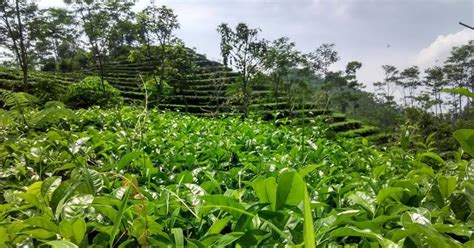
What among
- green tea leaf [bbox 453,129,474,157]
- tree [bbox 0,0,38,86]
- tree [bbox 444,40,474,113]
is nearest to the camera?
green tea leaf [bbox 453,129,474,157]

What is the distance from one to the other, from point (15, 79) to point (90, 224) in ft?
82.4

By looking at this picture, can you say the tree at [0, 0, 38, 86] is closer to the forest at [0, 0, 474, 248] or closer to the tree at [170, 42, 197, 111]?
the tree at [170, 42, 197, 111]

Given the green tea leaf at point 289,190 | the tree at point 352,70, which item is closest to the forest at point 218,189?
the green tea leaf at point 289,190

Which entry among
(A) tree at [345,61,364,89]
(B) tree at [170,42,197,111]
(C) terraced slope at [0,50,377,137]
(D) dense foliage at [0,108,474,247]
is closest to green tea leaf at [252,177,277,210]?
(D) dense foliage at [0,108,474,247]

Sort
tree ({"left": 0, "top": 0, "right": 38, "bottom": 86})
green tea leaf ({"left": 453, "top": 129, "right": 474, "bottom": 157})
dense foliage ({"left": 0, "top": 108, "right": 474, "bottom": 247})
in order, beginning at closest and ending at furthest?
dense foliage ({"left": 0, "top": 108, "right": 474, "bottom": 247})
green tea leaf ({"left": 453, "top": 129, "right": 474, "bottom": 157})
tree ({"left": 0, "top": 0, "right": 38, "bottom": 86})

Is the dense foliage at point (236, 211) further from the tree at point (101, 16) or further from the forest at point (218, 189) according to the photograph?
the tree at point (101, 16)

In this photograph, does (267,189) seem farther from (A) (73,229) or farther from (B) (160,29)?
(B) (160,29)

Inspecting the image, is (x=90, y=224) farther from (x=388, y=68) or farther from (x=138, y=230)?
(x=388, y=68)

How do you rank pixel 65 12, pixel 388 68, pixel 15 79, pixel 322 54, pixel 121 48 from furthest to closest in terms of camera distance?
pixel 388 68
pixel 121 48
pixel 322 54
pixel 15 79
pixel 65 12

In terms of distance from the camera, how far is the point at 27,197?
2.31 ft

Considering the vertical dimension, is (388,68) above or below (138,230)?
above

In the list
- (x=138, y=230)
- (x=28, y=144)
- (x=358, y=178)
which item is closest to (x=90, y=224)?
(x=138, y=230)

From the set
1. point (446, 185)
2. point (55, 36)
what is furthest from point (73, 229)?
point (55, 36)

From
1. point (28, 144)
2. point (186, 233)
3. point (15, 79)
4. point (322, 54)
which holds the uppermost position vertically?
point (322, 54)
